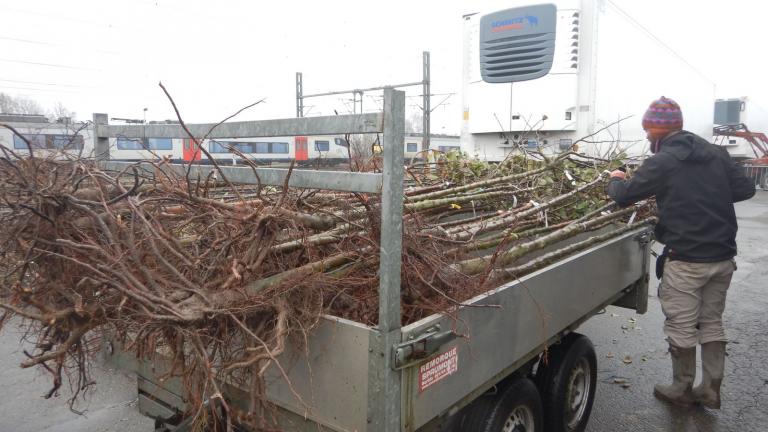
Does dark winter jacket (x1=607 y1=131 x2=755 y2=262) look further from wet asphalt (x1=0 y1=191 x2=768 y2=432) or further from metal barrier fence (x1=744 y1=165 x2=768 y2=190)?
metal barrier fence (x1=744 y1=165 x2=768 y2=190)

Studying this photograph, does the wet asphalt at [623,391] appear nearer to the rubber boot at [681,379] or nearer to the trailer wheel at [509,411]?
the rubber boot at [681,379]

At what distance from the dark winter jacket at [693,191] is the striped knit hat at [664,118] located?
0.10 metres

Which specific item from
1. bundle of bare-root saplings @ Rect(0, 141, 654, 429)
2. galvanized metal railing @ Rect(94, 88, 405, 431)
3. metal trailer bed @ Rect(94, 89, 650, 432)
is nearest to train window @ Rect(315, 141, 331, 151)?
bundle of bare-root saplings @ Rect(0, 141, 654, 429)

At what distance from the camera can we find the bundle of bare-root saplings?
5.70 feet

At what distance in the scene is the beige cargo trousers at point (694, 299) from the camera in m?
3.78

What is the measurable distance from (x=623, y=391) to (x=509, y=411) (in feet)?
7.56

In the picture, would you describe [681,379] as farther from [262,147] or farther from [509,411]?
[262,147]

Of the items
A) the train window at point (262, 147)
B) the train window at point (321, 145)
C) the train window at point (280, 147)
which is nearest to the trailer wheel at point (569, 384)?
the train window at point (321, 145)

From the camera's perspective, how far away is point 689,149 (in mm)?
3592

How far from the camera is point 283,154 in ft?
84.9

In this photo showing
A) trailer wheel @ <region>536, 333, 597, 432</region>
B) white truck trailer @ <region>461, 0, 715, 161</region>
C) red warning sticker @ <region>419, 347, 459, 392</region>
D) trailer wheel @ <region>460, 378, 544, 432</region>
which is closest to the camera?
red warning sticker @ <region>419, 347, 459, 392</region>

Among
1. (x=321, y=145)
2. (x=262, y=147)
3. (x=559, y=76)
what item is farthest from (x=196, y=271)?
(x=262, y=147)

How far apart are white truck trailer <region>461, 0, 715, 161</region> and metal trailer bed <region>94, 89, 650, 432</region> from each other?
5946mm

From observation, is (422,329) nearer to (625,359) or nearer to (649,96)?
(625,359)
